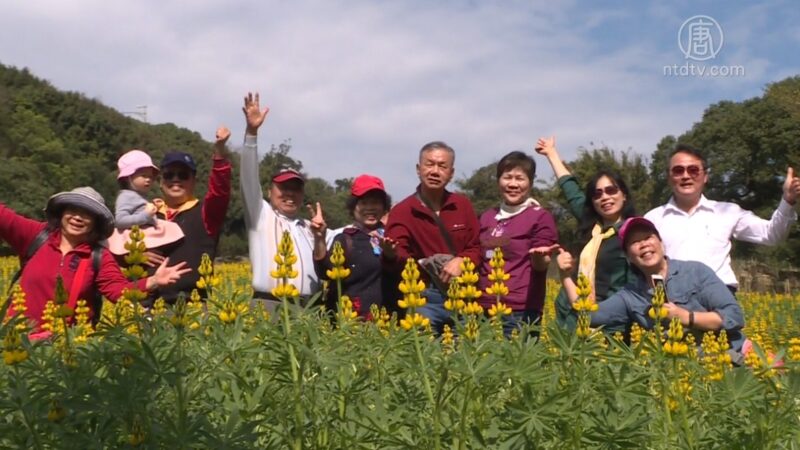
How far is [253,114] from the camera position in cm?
431

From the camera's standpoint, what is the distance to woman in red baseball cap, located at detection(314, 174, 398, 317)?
455 cm

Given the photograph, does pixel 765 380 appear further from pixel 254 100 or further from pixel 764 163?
pixel 764 163

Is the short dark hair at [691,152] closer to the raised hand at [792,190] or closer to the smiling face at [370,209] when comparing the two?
the raised hand at [792,190]

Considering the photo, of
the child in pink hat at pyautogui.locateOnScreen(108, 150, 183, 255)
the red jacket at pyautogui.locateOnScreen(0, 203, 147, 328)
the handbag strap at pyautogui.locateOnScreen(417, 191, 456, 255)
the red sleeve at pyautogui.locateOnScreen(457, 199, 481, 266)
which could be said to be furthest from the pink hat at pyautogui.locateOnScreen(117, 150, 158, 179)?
the red sleeve at pyautogui.locateOnScreen(457, 199, 481, 266)

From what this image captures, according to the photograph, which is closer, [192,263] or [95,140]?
[192,263]

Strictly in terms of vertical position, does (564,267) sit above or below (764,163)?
below

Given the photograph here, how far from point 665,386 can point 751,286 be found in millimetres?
16062

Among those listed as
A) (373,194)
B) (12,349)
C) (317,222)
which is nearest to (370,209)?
(373,194)

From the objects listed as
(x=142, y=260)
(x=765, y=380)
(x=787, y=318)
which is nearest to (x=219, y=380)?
(x=142, y=260)

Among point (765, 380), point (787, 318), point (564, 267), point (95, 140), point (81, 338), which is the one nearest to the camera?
point (765, 380)

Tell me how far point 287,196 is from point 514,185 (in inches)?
53.4

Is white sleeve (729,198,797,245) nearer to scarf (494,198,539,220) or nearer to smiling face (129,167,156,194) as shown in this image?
scarf (494,198,539,220)

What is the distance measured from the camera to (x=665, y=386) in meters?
2.10

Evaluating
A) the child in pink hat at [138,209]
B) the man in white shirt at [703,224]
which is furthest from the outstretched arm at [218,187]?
the man in white shirt at [703,224]
